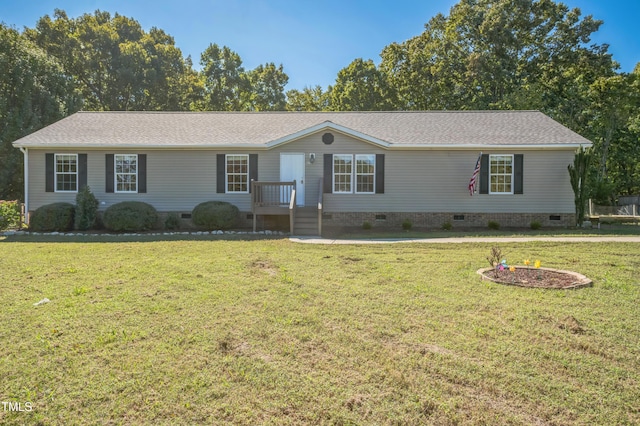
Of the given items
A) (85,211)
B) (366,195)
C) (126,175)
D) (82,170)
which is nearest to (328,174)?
(366,195)

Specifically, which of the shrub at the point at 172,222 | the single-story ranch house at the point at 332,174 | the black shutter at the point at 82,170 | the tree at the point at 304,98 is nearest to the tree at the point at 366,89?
the tree at the point at 304,98

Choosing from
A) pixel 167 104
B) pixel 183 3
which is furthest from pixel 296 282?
pixel 167 104

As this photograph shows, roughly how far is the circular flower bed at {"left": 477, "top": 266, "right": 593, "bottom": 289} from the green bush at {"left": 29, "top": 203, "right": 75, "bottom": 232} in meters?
13.1

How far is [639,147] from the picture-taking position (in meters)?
26.9

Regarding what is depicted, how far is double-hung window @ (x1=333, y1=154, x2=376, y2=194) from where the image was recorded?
14.2 metres

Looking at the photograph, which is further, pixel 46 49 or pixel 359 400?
pixel 46 49

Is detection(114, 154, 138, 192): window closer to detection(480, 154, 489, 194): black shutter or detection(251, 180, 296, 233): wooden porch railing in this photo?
detection(251, 180, 296, 233): wooden porch railing

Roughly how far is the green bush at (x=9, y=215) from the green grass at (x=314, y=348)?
28.8ft

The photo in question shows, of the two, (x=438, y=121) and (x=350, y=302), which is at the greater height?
(x=438, y=121)

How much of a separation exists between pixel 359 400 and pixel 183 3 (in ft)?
48.0

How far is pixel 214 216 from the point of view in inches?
519

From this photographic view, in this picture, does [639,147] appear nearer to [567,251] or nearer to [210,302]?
[567,251]

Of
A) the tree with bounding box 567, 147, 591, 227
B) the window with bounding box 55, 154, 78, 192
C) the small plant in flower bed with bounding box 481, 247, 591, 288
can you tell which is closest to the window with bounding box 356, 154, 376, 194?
the tree with bounding box 567, 147, 591, 227

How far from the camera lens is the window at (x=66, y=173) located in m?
14.4
